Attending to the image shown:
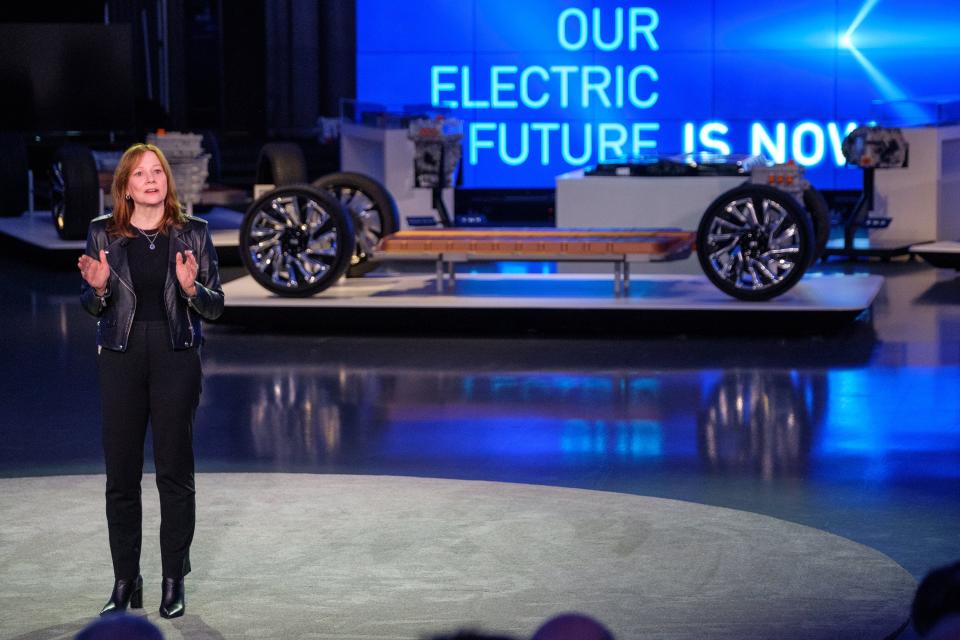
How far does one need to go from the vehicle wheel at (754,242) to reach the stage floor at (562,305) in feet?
0.45

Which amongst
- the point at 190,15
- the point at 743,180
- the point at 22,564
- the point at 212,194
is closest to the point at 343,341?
the point at 743,180

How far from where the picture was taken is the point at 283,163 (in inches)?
585

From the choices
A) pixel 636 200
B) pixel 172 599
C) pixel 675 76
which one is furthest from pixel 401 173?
pixel 172 599

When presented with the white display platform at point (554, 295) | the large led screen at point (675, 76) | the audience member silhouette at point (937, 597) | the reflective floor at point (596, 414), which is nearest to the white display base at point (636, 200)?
the white display platform at point (554, 295)

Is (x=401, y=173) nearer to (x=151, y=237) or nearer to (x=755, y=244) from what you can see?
(x=755, y=244)

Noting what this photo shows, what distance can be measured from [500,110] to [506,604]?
1689 centimetres

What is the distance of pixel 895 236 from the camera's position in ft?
53.4

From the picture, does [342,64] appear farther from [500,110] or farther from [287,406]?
[287,406]

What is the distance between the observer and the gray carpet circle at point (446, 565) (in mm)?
4160

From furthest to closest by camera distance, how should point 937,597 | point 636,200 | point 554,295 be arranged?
point 636,200, point 554,295, point 937,597

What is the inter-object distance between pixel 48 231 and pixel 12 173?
7.69 ft

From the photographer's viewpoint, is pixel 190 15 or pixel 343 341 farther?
pixel 190 15

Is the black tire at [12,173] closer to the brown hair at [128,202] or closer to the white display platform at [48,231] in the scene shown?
the white display platform at [48,231]

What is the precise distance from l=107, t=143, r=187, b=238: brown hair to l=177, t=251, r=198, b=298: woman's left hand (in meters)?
0.14
